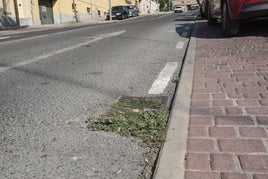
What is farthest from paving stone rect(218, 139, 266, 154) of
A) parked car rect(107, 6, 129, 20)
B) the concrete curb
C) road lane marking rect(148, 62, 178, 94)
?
parked car rect(107, 6, 129, 20)

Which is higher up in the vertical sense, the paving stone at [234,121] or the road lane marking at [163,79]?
the paving stone at [234,121]

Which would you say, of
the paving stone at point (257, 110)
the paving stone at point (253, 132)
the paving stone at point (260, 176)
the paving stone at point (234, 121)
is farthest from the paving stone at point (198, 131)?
the paving stone at point (260, 176)

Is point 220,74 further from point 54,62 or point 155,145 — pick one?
point 54,62

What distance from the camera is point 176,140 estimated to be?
9.98ft

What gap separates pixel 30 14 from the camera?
3166cm

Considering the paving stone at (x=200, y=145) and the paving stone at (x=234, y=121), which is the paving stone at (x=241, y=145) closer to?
the paving stone at (x=200, y=145)

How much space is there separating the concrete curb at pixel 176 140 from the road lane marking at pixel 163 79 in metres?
0.29

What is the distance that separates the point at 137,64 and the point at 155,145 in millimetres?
4024

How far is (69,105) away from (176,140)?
5.36 ft

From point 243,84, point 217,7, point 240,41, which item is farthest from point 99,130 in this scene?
point 217,7

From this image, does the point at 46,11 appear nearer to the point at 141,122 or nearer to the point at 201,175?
the point at 141,122

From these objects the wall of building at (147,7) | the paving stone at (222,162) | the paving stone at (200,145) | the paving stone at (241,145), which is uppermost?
the paving stone at (241,145)

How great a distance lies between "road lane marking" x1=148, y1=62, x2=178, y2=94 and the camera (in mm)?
4918

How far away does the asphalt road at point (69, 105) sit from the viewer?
9.07 ft
